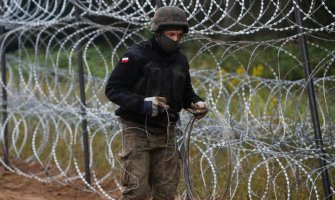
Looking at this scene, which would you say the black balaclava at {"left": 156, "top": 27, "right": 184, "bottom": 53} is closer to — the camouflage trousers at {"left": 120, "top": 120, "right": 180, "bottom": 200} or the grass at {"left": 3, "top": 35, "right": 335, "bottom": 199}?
the camouflage trousers at {"left": 120, "top": 120, "right": 180, "bottom": 200}

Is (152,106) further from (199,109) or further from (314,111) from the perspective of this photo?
(314,111)

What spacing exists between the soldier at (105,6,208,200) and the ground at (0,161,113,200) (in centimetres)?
217

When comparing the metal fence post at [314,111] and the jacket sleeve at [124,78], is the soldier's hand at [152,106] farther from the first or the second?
the metal fence post at [314,111]

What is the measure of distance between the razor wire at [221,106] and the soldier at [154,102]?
0.26 meters

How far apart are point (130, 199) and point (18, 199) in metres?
2.48

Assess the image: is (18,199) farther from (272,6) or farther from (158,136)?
(272,6)

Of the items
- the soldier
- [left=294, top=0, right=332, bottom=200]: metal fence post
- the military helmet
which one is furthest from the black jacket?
[left=294, top=0, right=332, bottom=200]: metal fence post

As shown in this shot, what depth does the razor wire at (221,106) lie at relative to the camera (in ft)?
18.2

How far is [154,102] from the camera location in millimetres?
4629

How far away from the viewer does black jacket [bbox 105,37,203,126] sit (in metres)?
4.79

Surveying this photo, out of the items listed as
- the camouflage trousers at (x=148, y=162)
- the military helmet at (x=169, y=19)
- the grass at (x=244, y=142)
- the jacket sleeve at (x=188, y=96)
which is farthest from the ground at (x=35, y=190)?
the military helmet at (x=169, y=19)

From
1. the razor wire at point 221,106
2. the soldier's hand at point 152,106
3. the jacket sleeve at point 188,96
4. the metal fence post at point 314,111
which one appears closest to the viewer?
the soldier's hand at point 152,106

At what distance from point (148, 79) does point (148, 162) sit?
604mm

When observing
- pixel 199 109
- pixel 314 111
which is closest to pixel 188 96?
pixel 199 109
